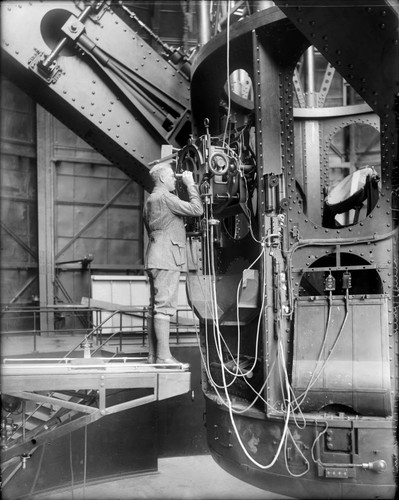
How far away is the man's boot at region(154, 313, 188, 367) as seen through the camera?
5.69m

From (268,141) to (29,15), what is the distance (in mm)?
3796

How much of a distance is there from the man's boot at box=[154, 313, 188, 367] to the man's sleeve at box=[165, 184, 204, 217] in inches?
44.5

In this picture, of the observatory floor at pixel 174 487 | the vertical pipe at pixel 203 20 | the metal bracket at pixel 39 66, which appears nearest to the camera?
the metal bracket at pixel 39 66

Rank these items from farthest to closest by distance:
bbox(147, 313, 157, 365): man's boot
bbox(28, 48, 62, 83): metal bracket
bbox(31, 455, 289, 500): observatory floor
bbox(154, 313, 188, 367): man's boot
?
bbox(31, 455, 289, 500): observatory floor
bbox(28, 48, 62, 83): metal bracket
bbox(147, 313, 157, 365): man's boot
bbox(154, 313, 188, 367): man's boot

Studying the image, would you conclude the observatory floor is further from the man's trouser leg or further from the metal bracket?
the metal bracket

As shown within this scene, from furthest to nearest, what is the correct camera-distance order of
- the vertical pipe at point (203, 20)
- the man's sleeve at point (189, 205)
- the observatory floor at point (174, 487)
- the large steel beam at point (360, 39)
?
1. the vertical pipe at point (203, 20)
2. the observatory floor at point (174, 487)
3. the man's sleeve at point (189, 205)
4. the large steel beam at point (360, 39)

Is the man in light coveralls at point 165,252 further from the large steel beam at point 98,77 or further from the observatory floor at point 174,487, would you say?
the observatory floor at point 174,487

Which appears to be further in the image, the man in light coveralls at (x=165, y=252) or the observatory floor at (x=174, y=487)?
the observatory floor at (x=174, y=487)

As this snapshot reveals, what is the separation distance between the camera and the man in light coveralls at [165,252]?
573 cm

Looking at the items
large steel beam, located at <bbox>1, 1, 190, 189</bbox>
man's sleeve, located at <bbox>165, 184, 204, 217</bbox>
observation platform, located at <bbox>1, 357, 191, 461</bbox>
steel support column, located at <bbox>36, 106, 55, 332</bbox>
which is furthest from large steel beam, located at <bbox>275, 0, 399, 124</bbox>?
steel support column, located at <bbox>36, 106, 55, 332</bbox>

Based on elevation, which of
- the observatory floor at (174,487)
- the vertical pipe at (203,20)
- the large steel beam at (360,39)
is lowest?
the observatory floor at (174,487)

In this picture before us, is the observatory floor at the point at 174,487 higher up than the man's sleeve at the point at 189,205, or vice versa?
the man's sleeve at the point at 189,205

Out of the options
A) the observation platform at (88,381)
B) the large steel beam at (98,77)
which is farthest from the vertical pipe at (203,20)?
the observation platform at (88,381)

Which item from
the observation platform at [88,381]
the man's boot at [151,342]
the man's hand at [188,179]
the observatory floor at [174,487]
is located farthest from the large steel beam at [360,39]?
the observatory floor at [174,487]
